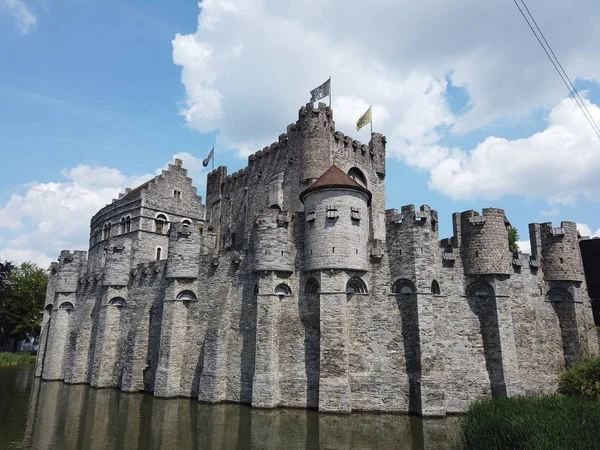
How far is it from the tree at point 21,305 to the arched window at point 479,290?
48070mm

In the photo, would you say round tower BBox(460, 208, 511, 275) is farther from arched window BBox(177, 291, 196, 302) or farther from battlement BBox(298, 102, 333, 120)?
arched window BBox(177, 291, 196, 302)

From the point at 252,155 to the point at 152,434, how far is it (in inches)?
874

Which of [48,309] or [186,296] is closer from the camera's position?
[186,296]

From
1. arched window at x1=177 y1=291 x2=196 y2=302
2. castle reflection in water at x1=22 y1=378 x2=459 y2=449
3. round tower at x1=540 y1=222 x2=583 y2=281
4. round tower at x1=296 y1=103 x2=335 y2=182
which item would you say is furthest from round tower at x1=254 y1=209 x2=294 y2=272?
round tower at x1=540 y1=222 x2=583 y2=281

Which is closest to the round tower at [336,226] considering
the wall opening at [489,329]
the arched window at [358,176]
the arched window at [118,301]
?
the wall opening at [489,329]

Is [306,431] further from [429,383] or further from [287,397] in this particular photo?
[429,383]

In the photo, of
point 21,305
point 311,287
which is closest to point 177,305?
point 311,287

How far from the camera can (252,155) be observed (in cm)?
3347

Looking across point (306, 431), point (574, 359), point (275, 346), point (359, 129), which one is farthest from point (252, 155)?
point (574, 359)

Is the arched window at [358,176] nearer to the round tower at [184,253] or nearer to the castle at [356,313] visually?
the castle at [356,313]

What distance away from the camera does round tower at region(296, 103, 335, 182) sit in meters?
27.2

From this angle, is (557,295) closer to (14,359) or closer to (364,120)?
(364,120)

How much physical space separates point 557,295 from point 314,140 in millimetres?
16374

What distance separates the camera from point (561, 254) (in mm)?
23016
